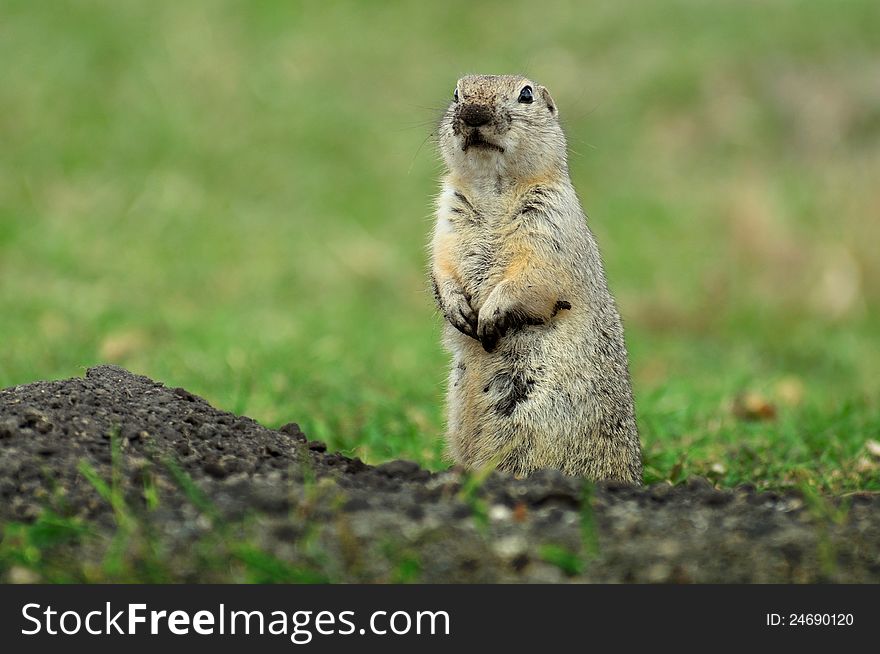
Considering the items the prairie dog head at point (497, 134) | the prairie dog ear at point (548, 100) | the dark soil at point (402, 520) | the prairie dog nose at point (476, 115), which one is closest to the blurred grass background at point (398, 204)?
the prairie dog ear at point (548, 100)

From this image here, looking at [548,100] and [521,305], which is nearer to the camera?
[521,305]

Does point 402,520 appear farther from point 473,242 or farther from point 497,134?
point 497,134

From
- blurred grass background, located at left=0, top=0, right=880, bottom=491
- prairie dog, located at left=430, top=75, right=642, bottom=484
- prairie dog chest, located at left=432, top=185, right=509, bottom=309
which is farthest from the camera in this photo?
blurred grass background, located at left=0, top=0, right=880, bottom=491

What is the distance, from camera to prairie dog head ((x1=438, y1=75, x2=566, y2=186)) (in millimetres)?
4691

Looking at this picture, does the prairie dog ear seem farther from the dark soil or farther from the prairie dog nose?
the dark soil

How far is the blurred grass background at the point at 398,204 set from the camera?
23.9ft

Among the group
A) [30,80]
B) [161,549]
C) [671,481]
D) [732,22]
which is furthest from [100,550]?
[732,22]

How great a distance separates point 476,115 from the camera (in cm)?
466

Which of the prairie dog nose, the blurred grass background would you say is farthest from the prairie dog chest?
the blurred grass background

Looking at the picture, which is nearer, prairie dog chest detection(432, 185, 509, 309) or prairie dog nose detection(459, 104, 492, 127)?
prairie dog nose detection(459, 104, 492, 127)

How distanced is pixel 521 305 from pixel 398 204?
8595mm

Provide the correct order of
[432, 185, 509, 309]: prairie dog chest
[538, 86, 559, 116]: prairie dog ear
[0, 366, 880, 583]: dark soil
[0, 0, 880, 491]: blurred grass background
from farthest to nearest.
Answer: [0, 0, 880, 491]: blurred grass background → [538, 86, 559, 116]: prairie dog ear → [432, 185, 509, 309]: prairie dog chest → [0, 366, 880, 583]: dark soil

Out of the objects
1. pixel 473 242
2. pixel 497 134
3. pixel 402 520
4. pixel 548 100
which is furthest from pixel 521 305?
pixel 402 520

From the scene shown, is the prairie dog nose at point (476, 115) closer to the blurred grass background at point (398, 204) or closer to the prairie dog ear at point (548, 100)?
the prairie dog ear at point (548, 100)
